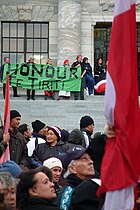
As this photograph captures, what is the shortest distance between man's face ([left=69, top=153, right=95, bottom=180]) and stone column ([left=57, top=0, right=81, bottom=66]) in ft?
70.0

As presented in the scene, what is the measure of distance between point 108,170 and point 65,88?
686 inches

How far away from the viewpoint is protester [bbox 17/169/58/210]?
5090mm

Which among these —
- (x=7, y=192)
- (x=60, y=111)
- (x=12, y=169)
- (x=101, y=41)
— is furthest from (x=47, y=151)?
(x=101, y=41)

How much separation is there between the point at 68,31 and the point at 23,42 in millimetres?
2599

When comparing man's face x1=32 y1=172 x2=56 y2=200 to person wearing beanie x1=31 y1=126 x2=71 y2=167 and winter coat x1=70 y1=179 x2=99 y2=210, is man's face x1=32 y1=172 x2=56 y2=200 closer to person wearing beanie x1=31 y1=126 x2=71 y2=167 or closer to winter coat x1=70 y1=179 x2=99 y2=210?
winter coat x1=70 y1=179 x2=99 y2=210

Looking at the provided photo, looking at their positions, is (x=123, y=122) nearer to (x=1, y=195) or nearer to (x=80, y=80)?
(x=1, y=195)

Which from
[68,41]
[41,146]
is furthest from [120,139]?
[68,41]

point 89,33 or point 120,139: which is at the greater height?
point 89,33

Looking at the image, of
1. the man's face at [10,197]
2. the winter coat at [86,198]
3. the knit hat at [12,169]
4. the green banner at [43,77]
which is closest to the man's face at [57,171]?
the knit hat at [12,169]

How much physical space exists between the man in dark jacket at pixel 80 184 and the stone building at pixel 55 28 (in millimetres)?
21354

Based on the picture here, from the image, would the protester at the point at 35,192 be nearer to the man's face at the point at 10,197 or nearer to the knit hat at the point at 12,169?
the man's face at the point at 10,197

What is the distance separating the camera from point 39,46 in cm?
2903

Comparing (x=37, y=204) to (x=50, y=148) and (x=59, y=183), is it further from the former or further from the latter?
(x=50, y=148)

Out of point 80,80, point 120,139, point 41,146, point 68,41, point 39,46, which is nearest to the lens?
point 120,139
